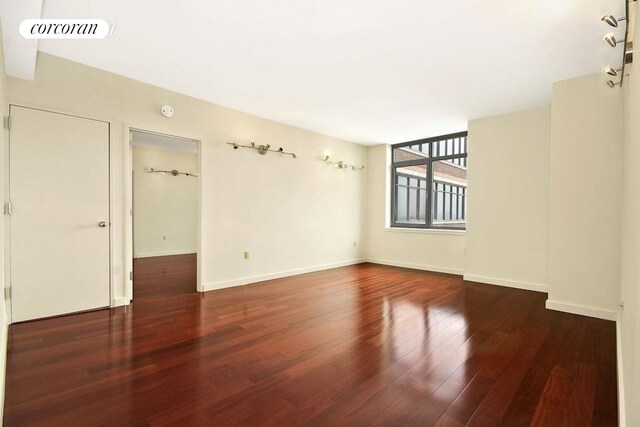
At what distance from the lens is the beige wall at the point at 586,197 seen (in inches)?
122

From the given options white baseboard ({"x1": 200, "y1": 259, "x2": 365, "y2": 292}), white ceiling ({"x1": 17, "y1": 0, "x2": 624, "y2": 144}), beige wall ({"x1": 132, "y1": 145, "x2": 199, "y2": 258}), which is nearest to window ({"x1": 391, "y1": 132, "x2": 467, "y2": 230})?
white ceiling ({"x1": 17, "y1": 0, "x2": 624, "y2": 144})

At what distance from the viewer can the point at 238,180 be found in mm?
4504

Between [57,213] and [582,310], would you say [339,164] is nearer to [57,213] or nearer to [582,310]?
[582,310]

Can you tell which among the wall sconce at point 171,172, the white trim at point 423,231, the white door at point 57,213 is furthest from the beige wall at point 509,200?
the wall sconce at point 171,172

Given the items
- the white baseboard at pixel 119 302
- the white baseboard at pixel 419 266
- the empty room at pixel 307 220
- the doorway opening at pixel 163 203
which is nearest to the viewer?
the empty room at pixel 307 220

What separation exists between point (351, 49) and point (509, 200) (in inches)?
131

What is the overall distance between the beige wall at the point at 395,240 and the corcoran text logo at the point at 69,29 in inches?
201

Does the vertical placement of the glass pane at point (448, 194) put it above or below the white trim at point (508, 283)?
above

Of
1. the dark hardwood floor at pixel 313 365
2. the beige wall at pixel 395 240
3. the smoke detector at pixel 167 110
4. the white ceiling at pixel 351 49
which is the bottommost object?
the dark hardwood floor at pixel 313 365

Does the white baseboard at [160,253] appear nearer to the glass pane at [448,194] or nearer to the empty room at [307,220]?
the empty room at [307,220]

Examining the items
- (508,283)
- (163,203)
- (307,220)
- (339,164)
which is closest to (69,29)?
(307,220)

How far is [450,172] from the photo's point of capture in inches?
237

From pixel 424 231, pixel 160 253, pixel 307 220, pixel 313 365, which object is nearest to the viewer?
pixel 313 365

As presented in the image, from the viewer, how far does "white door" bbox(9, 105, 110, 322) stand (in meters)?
2.86
